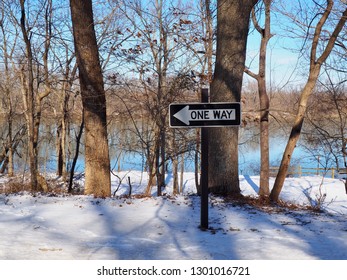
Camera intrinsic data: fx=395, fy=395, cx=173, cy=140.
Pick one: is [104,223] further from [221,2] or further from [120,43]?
[120,43]

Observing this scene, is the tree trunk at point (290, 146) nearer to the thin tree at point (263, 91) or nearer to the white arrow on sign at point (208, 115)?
the white arrow on sign at point (208, 115)

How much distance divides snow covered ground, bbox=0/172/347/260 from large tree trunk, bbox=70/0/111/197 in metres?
1.81

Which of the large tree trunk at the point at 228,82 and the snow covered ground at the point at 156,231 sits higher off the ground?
the large tree trunk at the point at 228,82

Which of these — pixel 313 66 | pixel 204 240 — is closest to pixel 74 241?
pixel 204 240

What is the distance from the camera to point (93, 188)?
868 cm

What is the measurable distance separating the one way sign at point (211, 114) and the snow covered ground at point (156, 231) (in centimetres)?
135

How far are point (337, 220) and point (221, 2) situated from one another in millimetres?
4479

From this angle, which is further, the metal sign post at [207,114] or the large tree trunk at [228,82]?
the large tree trunk at [228,82]

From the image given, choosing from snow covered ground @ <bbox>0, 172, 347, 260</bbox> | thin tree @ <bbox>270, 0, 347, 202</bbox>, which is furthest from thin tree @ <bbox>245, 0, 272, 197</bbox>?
snow covered ground @ <bbox>0, 172, 347, 260</bbox>

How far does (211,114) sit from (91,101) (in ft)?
14.8

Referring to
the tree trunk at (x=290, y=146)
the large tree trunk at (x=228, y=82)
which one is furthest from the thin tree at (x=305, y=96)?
the large tree trunk at (x=228, y=82)

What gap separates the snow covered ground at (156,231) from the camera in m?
3.97

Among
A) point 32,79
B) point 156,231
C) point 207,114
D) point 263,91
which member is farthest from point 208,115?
point 263,91

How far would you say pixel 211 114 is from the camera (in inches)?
183
